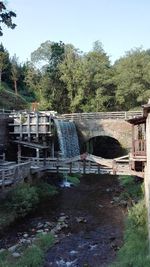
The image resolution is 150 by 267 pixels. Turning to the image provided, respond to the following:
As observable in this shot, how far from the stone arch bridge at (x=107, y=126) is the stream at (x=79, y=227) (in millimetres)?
10720

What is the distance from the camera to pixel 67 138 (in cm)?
3419

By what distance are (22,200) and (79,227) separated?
13.3 feet

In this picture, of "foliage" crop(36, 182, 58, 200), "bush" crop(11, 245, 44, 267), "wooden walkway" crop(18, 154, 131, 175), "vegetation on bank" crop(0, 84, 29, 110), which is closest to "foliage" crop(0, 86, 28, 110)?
"vegetation on bank" crop(0, 84, 29, 110)

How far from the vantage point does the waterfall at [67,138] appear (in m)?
Answer: 32.3

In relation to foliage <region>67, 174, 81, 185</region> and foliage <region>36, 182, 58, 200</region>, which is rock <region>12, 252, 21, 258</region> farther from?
foliage <region>67, 174, 81, 185</region>

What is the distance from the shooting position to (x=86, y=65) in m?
46.0

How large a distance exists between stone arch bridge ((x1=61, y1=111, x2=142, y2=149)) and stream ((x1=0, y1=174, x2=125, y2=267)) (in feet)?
35.2

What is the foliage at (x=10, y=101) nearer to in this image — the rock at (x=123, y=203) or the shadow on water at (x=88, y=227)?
the shadow on water at (x=88, y=227)

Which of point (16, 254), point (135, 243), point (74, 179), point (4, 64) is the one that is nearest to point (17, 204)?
point (16, 254)

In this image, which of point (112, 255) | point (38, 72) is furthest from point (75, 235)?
point (38, 72)

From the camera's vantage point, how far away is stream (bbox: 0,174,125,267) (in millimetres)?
14016

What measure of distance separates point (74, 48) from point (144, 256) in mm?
40077

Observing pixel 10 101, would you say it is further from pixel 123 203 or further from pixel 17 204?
pixel 17 204

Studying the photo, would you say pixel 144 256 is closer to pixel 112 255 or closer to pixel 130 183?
pixel 112 255
